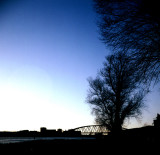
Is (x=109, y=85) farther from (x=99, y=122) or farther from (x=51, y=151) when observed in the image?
(x=51, y=151)

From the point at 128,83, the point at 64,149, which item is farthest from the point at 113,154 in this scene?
the point at 128,83

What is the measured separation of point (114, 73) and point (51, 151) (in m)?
14.9

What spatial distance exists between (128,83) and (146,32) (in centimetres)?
1149

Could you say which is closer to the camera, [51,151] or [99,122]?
[51,151]

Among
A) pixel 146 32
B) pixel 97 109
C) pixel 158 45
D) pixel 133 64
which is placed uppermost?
pixel 146 32

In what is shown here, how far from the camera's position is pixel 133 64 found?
23.5 feet

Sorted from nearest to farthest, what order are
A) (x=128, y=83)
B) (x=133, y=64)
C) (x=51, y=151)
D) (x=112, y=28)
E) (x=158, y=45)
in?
(x=51, y=151), (x=158, y=45), (x=112, y=28), (x=133, y=64), (x=128, y=83)

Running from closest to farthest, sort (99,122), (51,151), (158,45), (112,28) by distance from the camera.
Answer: (51,151) < (158,45) < (112,28) < (99,122)

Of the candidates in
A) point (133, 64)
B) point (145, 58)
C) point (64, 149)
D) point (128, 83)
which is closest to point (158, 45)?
point (145, 58)

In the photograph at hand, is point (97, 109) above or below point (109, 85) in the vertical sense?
below

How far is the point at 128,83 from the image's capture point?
1702cm

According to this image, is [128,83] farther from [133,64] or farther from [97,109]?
[133,64]

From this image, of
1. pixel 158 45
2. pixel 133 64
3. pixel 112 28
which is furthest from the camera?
pixel 133 64

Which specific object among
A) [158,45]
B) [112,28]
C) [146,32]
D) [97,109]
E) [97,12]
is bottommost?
[97,109]
